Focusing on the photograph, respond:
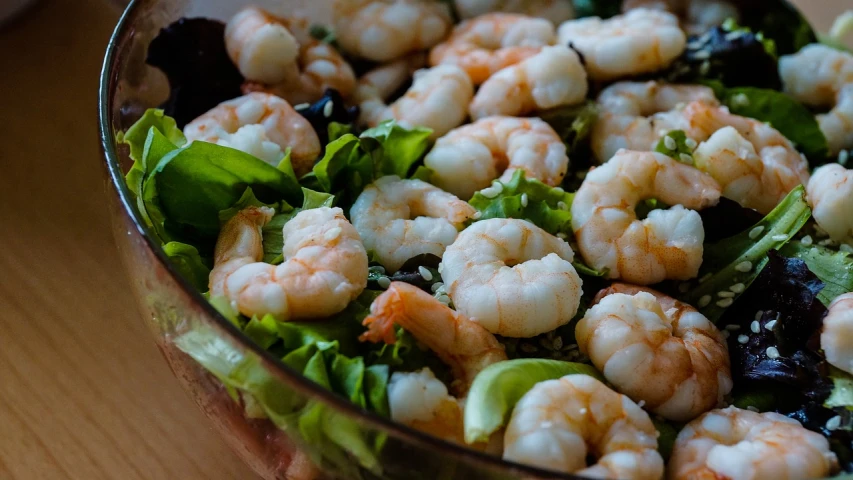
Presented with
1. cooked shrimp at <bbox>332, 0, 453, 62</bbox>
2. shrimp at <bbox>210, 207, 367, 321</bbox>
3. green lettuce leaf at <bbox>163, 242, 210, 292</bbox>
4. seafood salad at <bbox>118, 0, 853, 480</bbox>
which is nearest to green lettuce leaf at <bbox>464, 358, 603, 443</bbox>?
seafood salad at <bbox>118, 0, 853, 480</bbox>

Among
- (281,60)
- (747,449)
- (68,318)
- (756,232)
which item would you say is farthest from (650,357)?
(68,318)

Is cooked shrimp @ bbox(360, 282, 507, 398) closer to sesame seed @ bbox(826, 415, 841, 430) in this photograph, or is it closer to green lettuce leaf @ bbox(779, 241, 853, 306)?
sesame seed @ bbox(826, 415, 841, 430)

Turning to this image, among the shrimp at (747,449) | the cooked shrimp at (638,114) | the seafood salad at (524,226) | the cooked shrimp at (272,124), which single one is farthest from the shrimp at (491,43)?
the shrimp at (747,449)

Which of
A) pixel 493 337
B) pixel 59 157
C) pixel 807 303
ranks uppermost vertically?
pixel 59 157

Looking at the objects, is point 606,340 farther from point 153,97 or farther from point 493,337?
point 153,97

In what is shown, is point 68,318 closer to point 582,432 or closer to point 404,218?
point 404,218

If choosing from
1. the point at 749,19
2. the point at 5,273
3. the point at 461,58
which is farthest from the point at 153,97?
the point at 749,19
